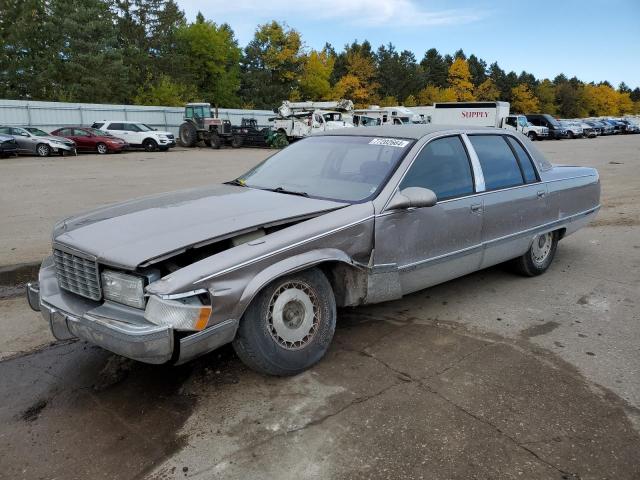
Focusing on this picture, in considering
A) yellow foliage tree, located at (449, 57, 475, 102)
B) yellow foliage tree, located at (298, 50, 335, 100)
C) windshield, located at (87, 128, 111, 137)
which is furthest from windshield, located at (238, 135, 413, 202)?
yellow foliage tree, located at (449, 57, 475, 102)

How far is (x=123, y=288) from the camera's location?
298 cm

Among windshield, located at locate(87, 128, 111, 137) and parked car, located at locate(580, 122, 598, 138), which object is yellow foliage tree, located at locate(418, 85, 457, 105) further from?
windshield, located at locate(87, 128, 111, 137)

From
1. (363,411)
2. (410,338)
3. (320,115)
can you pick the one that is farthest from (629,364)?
(320,115)

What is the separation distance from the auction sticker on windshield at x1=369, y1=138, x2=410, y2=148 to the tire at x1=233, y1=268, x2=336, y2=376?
137cm

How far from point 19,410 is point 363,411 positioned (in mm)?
2061

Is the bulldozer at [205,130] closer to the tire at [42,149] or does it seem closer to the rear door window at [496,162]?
the tire at [42,149]

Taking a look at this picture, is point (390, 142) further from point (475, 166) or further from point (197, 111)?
point (197, 111)

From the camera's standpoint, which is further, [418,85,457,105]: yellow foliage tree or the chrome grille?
[418,85,457,105]: yellow foliage tree

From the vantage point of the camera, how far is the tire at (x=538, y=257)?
5.34 metres

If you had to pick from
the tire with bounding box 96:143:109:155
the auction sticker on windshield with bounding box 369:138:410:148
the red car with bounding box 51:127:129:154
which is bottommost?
the tire with bounding box 96:143:109:155

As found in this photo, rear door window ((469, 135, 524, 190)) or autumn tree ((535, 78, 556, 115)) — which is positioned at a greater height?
autumn tree ((535, 78, 556, 115))

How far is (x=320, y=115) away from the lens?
3077 centimetres

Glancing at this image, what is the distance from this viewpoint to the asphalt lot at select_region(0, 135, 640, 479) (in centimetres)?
258

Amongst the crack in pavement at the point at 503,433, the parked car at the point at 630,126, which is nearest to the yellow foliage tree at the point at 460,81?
the parked car at the point at 630,126
